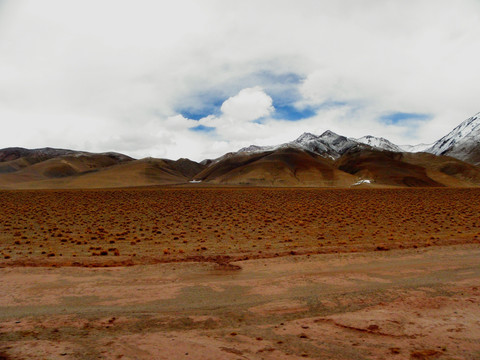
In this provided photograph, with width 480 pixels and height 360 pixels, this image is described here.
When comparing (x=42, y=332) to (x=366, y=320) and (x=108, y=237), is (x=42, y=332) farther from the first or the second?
(x=108, y=237)

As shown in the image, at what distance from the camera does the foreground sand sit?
6.13m

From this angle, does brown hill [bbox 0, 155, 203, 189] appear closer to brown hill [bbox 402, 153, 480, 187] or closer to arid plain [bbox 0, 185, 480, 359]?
arid plain [bbox 0, 185, 480, 359]

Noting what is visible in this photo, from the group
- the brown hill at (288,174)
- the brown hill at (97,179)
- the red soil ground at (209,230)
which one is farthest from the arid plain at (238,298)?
the brown hill at (288,174)

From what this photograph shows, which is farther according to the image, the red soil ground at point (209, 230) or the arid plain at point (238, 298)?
the red soil ground at point (209, 230)

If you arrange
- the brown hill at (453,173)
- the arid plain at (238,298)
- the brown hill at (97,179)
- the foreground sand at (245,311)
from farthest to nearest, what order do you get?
1. the brown hill at (453,173)
2. the brown hill at (97,179)
3. the arid plain at (238,298)
4. the foreground sand at (245,311)

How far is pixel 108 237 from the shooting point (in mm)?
19516

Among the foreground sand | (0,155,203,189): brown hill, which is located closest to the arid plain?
the foreground sand

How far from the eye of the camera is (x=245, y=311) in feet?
25.8

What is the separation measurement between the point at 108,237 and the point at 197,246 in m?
6.33

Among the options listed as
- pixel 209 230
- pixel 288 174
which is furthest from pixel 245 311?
pixel 288 174

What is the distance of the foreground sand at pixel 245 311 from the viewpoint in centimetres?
613

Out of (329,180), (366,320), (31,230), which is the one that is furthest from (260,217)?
(329,180)

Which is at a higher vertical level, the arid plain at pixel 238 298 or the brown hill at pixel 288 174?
the brown hill at pixel 288 174

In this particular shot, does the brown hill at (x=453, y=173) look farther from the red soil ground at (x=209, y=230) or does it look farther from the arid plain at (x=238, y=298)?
the arid plain at (x=238, y=298)
